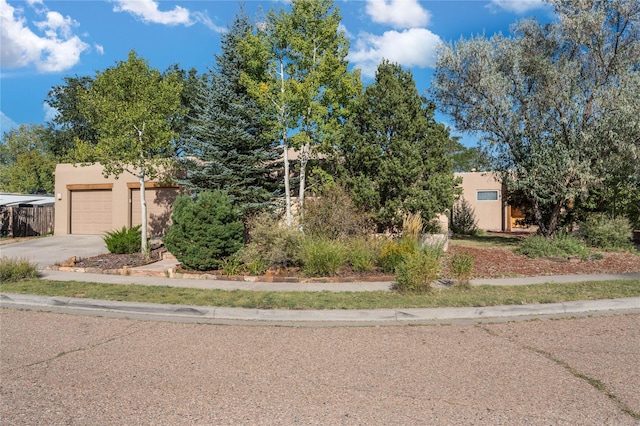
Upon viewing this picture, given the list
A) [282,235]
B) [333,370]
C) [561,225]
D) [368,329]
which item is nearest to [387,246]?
[282,235]

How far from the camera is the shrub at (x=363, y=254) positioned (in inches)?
420

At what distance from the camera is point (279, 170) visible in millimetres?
17188

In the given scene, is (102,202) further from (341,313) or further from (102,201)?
(341,313)

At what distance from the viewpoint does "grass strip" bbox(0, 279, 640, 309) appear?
25.2ft

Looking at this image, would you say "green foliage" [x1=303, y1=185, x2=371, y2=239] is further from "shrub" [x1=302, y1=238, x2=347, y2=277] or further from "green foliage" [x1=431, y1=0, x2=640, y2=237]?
"green foliage" [x1=431, y1=0, x2=640, y2=237]

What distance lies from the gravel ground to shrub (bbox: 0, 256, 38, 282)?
163 inches

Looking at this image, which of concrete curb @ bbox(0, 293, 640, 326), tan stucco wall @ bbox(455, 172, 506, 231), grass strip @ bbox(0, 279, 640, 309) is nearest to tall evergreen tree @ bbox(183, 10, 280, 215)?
grass strip @ bbox(0, 279, 640, 309)

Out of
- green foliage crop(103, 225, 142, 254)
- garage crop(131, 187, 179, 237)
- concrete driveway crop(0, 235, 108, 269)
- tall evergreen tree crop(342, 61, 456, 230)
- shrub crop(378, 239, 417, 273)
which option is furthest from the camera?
garage crop(131, 187, 179, 237)

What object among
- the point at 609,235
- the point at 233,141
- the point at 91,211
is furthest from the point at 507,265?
the point at 91,211

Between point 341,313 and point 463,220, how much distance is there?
19.4 metres

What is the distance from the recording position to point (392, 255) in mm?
10648

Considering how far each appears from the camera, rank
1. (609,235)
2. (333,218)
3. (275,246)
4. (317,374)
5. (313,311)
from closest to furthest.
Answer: (317,374) < (313,311) < (275,246) < (333,218) < (609,235)

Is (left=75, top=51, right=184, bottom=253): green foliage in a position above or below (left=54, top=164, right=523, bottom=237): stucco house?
above

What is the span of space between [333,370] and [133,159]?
1187 centimetres
